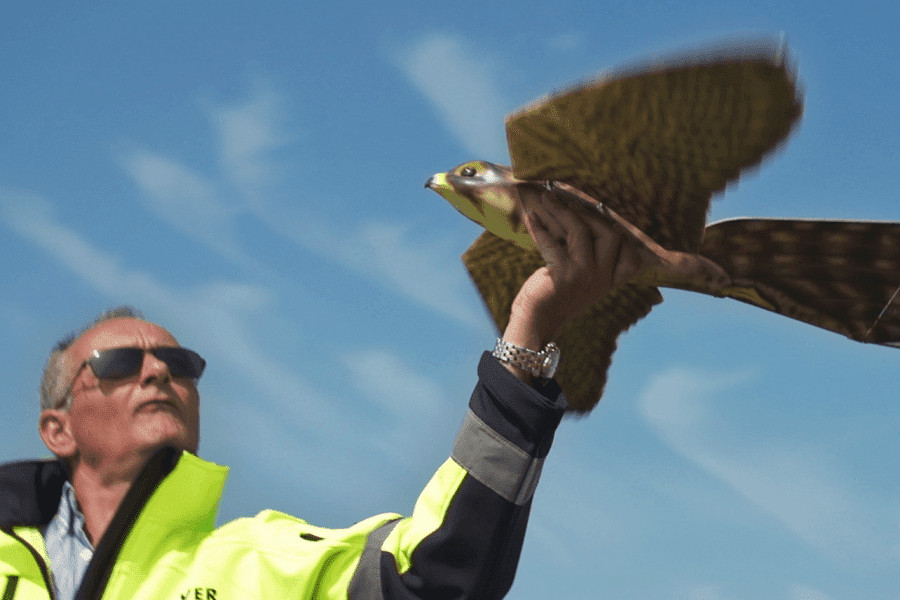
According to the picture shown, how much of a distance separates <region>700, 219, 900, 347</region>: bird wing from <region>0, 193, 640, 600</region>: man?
12.0 inches

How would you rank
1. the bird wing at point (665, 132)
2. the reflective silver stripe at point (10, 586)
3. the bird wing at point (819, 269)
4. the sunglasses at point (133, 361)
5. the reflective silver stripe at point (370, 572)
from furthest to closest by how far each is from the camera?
the sunglasses at point (133, 361) < the reflective silver stripe at point (10, 586) < the reflective silver stripe at point (370, 572) < the bird wing at point (819, 269) < the bird wing at point (665, 132)

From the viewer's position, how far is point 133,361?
3.77 metres

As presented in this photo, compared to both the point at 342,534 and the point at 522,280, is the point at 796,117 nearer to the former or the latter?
the point at 522,280

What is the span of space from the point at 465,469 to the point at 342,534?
2.36ft

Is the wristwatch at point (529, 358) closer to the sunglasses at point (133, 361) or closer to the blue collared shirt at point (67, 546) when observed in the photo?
the sunglasses at point (133, 361)

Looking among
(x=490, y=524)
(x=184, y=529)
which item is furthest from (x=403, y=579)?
(x=184, y=529)

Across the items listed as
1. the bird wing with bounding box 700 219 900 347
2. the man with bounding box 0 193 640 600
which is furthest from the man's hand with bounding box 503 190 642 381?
the bird wing with bounding box 700 219 900 347

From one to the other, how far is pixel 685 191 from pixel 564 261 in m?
0.41

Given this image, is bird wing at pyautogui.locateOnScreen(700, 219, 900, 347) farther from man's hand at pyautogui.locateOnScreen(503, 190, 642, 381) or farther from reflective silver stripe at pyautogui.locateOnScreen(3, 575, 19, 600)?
reflective silver stripe at pyautogui.locateOnScreen(3, 575, 19, 600)

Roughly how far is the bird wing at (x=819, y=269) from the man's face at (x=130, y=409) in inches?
76.9

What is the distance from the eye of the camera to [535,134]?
9.25ft

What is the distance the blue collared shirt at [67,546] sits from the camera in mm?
3487

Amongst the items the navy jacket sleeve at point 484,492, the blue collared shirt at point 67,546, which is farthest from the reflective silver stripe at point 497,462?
the blue collared shirt at point 67,546

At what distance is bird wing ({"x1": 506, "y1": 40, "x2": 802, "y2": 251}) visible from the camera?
2.50 meters
